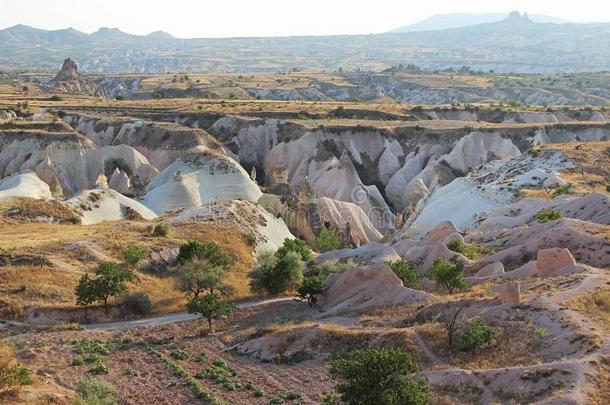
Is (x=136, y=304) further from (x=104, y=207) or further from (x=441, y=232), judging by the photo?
(x=104, y=207)

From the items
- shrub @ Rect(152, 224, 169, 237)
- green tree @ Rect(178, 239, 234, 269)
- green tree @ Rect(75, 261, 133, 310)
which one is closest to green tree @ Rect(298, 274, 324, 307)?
green tree @ Rect(178, 239, 234, 269)

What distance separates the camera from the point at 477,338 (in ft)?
77.3

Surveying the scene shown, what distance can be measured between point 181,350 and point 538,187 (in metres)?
37.8

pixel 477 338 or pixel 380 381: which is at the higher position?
pixel 380 381

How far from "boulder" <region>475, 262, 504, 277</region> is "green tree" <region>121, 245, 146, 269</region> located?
18.3 meters

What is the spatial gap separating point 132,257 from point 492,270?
1921 centimetres

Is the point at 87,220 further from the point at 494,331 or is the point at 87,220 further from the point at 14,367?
the point at 494,331

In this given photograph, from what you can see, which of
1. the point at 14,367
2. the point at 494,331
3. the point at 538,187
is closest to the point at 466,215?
the point at 538,187

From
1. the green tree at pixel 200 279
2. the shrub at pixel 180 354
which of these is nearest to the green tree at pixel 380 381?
the shrub at pixel 180 354

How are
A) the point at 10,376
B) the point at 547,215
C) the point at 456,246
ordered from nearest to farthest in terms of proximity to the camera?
the point at 10,376 → the point at 456,246 → the point at 547,215

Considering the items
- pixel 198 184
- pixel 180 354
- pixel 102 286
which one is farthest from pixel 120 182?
pixel 180 354

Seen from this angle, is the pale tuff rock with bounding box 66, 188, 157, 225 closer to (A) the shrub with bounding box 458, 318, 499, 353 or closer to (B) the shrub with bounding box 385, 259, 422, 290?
(B) the shrub with bounding box 385, 259, 422, 290

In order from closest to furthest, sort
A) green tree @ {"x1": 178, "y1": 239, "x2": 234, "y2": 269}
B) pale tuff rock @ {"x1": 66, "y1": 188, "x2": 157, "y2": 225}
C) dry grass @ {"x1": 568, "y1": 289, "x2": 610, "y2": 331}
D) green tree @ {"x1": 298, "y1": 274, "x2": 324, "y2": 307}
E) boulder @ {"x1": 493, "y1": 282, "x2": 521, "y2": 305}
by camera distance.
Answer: dry grass @ {"x1": 568, "y1": 289, "x2": 610, "y2": 331} → boulder @ {"x1": 493, "y1": 282, "x2": 521, "y2": 305} → green tree @ {"x1": 298, "y1": 274, "x2": 324, "y2": 307} → green tree @ {"x1": 178, "y1": 239, "x2": 234, "y2": 269} → pale tuff rock @ {"x1": 66, "y1": 188, "x2": 157, "y2": 225}

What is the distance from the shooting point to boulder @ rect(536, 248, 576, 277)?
3044cm
